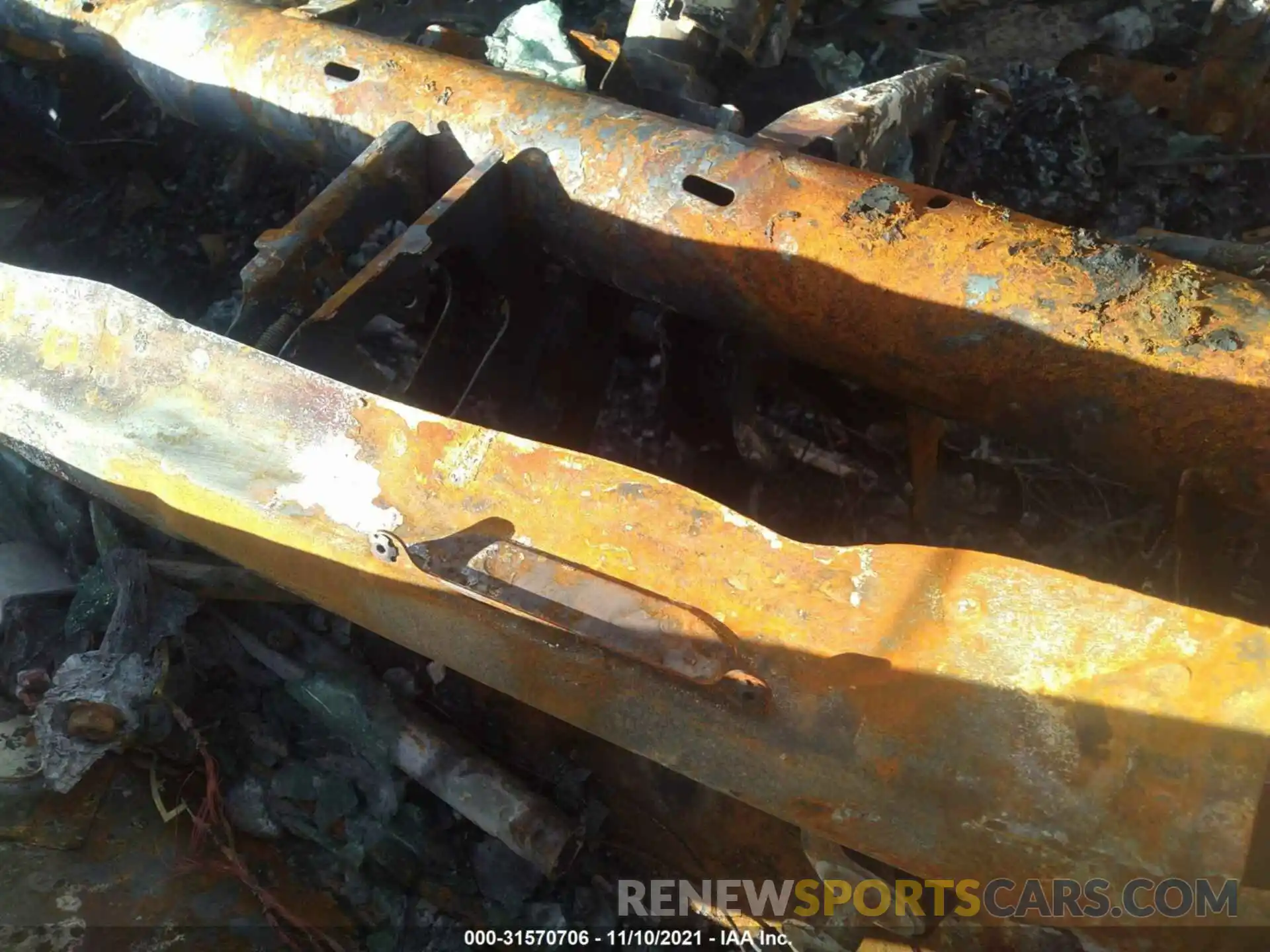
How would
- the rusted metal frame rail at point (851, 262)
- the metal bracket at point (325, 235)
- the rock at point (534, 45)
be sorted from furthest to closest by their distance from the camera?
the rock at point (534, 45) → the metal bracket at point (325, 235) → the rusted metal frame rail at point (851, 262)

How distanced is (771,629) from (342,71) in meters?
2.08

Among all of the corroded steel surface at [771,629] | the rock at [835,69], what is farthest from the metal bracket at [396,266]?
the rock at [835,69]

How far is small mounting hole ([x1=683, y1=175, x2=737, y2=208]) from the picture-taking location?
7.04ft

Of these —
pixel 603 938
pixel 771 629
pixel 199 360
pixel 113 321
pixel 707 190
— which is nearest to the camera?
pixel 771 629

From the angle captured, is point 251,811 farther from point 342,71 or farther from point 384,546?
point 342,71

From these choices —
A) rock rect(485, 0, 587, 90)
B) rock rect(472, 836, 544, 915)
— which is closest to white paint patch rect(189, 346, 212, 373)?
rock rect(472, 836, 544, 915)

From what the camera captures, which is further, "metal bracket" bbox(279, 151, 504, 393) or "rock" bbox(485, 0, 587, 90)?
"rock" bbox(485, 0, 587, 90)

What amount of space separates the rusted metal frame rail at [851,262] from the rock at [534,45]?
41.4 inches

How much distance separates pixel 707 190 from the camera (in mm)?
2174

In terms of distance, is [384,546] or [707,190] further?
[707,190]

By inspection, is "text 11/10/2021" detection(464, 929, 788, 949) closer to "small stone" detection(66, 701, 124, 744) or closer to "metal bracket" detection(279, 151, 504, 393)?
"small stone" detection(66, 701, 124, 744)

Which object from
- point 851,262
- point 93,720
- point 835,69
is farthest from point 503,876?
point 835,69

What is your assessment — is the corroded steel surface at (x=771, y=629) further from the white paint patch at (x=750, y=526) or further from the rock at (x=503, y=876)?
the rock at (x=503, y=876)

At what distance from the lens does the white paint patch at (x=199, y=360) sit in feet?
6.09
